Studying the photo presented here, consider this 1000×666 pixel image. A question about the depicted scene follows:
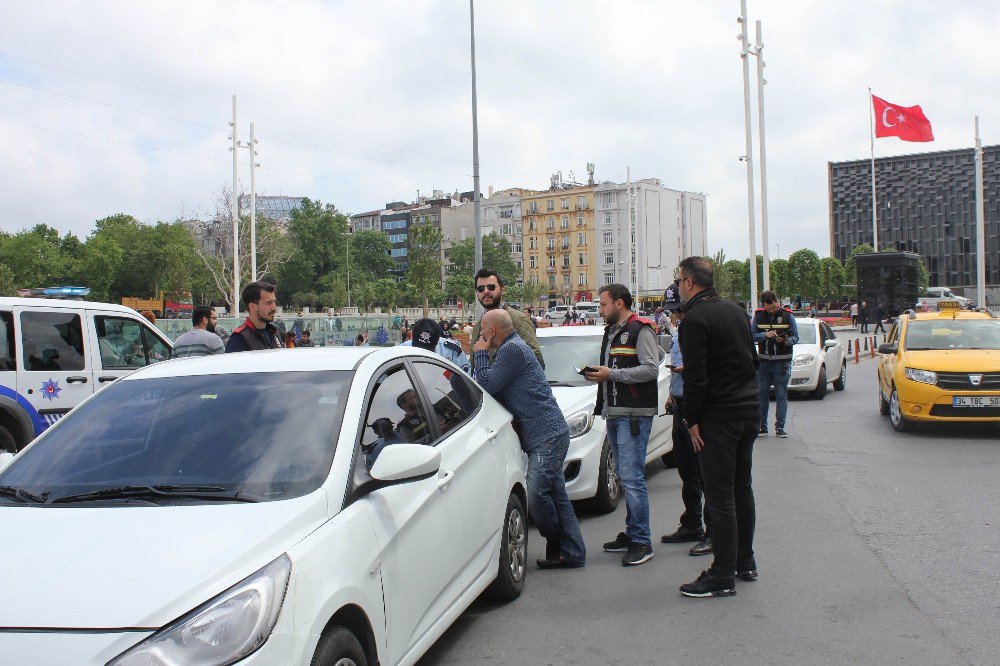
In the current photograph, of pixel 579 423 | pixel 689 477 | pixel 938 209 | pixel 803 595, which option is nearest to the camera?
pixel 803 595

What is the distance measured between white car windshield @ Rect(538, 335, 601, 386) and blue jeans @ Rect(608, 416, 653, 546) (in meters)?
2.47

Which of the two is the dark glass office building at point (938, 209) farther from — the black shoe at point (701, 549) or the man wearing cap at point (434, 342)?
the black shoe at point (701, 549)

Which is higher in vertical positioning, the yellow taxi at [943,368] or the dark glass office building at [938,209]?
the dark glass office building at [938,209]

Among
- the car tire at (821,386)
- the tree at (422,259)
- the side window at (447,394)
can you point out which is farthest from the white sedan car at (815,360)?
the tree at (422,259)

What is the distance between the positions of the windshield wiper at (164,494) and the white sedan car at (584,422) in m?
3.98

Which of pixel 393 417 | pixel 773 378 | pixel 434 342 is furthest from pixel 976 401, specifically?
pixel 393 417

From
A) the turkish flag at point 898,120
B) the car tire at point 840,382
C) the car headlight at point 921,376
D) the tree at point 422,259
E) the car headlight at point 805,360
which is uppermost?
the turkish flag at point 898,120

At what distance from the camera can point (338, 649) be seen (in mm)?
2918

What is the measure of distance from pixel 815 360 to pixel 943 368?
226 inches

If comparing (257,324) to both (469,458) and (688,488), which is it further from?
(688,488)

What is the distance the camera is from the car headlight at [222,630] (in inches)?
95.3

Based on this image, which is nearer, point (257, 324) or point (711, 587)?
point (711, 587)

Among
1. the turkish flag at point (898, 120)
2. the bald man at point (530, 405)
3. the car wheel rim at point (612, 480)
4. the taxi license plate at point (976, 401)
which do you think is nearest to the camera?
the bald man at point (530, 405)

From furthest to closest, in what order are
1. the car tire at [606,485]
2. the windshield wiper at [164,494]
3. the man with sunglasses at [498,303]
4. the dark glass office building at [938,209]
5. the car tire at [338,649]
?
the dark glass office building at [938,209], the car tire at [606,485], the man with sunglasses at [498,303], the windshield wiper at [164,494], the car tire at [338,649]
